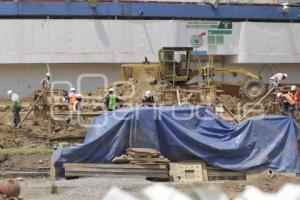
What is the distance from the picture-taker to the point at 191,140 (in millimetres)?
14109

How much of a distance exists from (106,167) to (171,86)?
13232 mm

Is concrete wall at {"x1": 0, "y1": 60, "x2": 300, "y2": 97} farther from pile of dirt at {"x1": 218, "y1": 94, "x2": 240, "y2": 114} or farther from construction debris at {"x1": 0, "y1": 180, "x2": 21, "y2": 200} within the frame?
construction debris at {"x1": 0, "y1": 180, "x2": 21, "y2": 200}

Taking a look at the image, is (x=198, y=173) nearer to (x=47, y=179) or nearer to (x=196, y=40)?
(x=47, y=179)

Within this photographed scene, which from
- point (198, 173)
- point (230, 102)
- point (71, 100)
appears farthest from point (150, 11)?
point (198, 173)

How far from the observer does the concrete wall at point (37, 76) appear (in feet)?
121

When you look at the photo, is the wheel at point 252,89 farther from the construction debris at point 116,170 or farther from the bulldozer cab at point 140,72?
the construction debris at point 116,170

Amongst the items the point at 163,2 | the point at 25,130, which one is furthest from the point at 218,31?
the point at 25,130

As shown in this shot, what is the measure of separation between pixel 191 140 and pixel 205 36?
2482cm

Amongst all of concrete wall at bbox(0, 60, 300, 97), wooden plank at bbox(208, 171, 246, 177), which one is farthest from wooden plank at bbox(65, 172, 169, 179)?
concrete wall at bbox(0, 60, 300, 97)

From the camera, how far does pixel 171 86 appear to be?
2633cm

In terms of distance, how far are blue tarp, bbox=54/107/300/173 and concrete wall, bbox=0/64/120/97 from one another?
23.0 metres

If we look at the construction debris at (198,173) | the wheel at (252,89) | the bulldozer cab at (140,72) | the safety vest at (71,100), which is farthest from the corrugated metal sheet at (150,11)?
the construction debris at (198,173)

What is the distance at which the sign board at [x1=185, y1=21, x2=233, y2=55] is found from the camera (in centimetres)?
3806

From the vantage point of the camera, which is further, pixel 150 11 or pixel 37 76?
pixel 150 11
